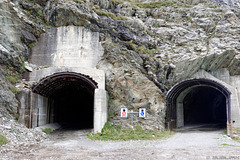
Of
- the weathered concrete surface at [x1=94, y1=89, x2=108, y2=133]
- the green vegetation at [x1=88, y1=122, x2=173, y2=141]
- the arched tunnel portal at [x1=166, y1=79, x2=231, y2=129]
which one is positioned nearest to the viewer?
the green vegetation at [x1=88, y1=122, x2=173, y2=141]

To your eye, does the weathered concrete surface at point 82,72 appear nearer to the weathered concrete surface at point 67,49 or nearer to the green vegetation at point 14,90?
the weathered concrete surface at point 67,49

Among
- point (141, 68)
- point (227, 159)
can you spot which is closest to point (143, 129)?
point (141, 68)

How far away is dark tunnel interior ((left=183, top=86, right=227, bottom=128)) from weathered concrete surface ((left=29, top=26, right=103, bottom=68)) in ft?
42.7

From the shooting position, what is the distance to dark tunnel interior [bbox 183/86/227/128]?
28234mm

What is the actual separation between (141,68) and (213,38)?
30.1 feet

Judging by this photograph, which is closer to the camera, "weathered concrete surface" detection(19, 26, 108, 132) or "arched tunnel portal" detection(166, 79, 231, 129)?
"weathered concrete surface" detection(19, 26, 108, 132)

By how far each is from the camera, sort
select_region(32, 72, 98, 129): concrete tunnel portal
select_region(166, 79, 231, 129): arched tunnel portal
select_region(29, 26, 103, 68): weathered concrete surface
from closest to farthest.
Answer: select_region(32, 72, 98, 129): concrete tunnel portal < select_region(29, 26, 103, 68): weathered concrete surface < select_region(166, 79, 231, 129): arched tunnel portal

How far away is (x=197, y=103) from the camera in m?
31.8

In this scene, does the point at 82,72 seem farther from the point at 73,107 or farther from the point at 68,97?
the point at 73,107

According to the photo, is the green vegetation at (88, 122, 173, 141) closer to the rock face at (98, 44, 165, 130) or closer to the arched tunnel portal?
the rock face at (98, 44, 165, 130)

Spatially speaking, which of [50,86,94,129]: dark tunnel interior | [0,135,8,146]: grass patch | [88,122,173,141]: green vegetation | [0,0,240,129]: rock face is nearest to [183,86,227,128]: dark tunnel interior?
[0,0,240,129]: rock face

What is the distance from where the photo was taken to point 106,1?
27109mm

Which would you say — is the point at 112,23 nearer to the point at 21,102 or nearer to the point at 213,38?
the point at 213,38

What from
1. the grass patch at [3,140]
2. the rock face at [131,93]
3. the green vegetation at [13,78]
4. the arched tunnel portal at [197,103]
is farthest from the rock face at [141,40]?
the grass patch at [3,140]
